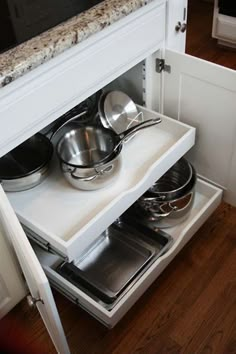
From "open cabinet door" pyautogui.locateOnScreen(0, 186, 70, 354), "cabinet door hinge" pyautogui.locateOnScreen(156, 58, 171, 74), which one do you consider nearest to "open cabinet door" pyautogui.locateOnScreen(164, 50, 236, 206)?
"cabinet door hinge" pyautogui.locateOnScreen(156, 58, 171, 74)

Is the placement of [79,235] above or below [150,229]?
above

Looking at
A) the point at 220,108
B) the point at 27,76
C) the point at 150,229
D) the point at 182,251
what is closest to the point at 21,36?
the point at 27,76

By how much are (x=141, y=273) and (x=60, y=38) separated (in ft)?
2.46

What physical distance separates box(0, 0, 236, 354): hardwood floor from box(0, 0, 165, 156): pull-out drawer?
592 millimetres

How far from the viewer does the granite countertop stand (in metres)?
0.82

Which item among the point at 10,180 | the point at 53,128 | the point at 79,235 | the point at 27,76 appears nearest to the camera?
the point at 27,76

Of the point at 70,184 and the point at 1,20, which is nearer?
the point at 1,20

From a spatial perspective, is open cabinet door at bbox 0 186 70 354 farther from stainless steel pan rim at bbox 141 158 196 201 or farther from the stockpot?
stainless steel pan rim at bbox 141 158 196 201

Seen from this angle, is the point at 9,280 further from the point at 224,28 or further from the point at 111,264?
the point at 224,28

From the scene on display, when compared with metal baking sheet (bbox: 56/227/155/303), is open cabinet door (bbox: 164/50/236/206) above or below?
above

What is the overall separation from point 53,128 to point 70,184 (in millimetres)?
271

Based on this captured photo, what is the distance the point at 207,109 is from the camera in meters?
1.29

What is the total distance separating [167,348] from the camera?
1.20 m

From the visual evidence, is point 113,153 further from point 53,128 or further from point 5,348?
point 5,348
